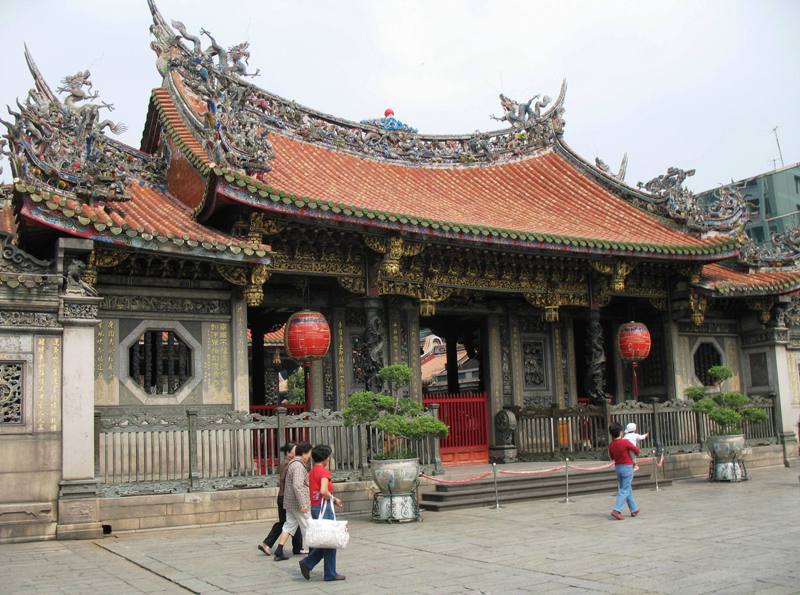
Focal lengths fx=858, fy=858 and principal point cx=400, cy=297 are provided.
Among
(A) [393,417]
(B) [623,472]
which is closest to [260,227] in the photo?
(A) [393,417]

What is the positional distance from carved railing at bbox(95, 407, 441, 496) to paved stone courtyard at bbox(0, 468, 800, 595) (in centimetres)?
77

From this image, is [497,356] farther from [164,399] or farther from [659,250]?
[164,399]

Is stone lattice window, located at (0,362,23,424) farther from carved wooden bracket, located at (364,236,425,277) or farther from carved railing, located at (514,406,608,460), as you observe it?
carved railing, located at (514,406,608,460)

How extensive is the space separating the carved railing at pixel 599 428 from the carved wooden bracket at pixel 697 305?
197 centimetres

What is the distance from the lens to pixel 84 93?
40.2 ft

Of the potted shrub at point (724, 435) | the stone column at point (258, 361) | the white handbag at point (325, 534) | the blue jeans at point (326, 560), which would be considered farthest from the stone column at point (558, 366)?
the white handbag at point (325, 534)

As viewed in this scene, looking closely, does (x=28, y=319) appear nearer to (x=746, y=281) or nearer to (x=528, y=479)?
(x=528, y=479)

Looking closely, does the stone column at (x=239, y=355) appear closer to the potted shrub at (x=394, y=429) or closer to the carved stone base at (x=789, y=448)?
the potted shrub at (x=394, y=429)

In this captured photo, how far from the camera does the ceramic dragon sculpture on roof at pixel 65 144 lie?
11.4 metres

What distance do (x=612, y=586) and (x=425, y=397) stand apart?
11.2 m

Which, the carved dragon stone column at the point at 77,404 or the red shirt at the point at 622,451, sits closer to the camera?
the carved dragon stone column at the point at 77,404

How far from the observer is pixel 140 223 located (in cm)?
1226

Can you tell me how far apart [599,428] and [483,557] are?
8.30 meters

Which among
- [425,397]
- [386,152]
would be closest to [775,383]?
[425,397]
